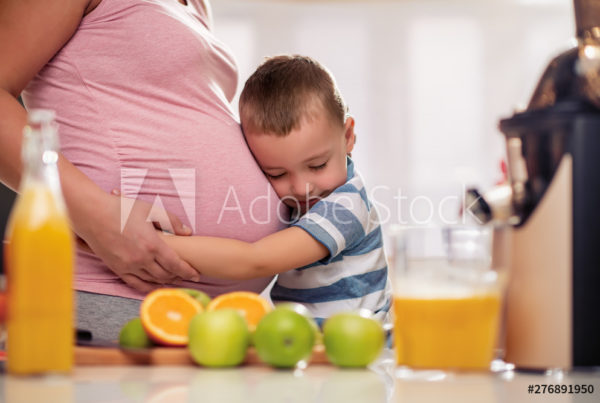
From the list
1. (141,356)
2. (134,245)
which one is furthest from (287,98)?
(141,356)

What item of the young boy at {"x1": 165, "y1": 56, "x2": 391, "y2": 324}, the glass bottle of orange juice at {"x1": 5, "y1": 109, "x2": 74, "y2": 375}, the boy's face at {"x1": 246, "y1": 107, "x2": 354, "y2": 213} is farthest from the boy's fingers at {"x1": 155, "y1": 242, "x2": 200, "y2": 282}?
the glass bottle of orange juice at {"x1": 5, "y1": 109, "x2": 74, "y2": 375}

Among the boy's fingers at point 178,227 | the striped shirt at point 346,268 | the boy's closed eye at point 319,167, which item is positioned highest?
the boy's closed eye at point 319,167

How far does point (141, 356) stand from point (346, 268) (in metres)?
0.65

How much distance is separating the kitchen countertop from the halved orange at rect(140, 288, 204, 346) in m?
0.09

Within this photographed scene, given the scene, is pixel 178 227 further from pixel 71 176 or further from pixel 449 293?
pixel 449 293

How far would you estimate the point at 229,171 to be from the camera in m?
1.32

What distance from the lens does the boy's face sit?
1.38 meters

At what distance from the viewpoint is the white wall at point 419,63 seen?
5.09 meters

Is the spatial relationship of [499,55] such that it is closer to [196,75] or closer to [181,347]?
[196,75]

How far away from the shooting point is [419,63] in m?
5.19

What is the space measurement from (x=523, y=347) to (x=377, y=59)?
4.58 meters

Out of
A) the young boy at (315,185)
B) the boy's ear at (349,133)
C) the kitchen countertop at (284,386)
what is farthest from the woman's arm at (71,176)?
the boy's ear at (349,133)

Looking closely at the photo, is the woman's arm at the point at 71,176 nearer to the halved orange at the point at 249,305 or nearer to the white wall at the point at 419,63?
the halved orange at the point at 249,305

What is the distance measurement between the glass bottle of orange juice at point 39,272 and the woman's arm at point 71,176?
16.7 inches
